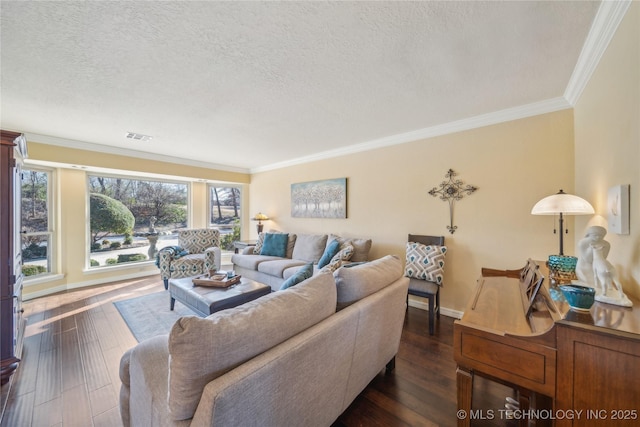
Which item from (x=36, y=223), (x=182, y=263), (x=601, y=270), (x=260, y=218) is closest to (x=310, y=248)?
(x=260, y=218)

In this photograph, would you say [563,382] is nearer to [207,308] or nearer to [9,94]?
[207,308]

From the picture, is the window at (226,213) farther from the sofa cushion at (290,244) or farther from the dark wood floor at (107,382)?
the dark wood floor at (107,382)

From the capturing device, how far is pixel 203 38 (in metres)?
1.55

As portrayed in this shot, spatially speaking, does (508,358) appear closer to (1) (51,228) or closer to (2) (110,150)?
(2) (110,150)

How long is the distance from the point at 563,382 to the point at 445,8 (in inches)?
73.1

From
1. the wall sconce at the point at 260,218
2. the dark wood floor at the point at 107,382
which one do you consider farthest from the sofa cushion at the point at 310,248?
the dark wood floor at the point at 107,382

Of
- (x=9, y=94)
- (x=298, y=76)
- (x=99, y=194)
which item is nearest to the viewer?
(x=298, y=76)

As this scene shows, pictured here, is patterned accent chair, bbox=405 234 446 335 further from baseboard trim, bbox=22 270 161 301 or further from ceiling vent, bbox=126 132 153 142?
baseboard trim, bbox=22 270 161 301

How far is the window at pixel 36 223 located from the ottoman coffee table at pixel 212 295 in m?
2.68

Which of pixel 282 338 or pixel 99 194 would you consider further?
pixel 99 194

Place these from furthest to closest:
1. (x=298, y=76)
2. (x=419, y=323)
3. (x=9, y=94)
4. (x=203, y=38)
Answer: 1. (x=419, y=323)
2. (x=9, y=94)
3. (x=298, y=76)
4. (x=203, y=38)

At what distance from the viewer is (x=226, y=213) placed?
20.0ft

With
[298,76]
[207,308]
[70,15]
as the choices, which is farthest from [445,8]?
[207,308]

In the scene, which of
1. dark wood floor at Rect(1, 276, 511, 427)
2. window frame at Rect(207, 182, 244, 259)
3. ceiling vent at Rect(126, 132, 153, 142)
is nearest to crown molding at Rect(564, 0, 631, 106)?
dark wood floor at Rect(1, 276, 511, 427)
